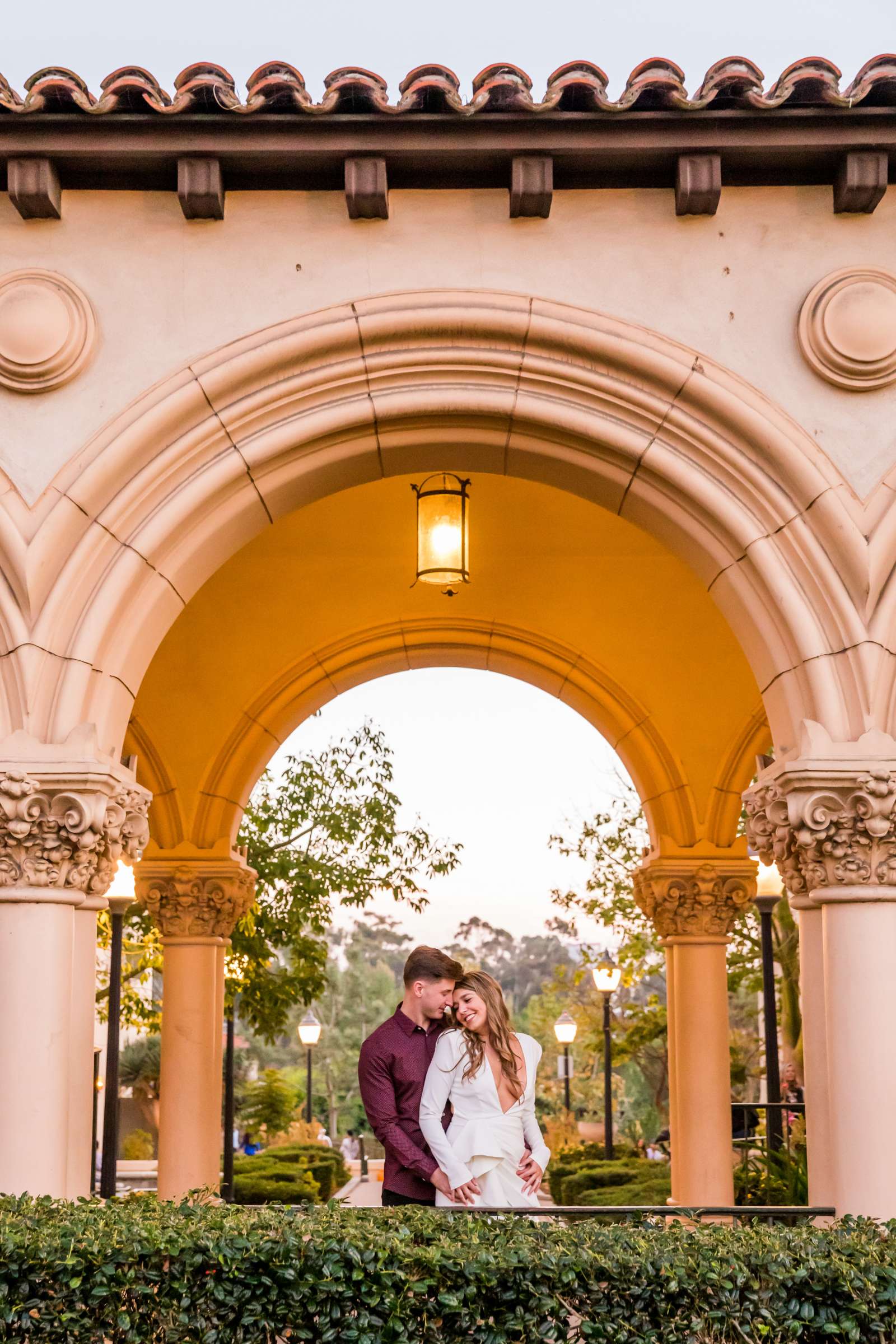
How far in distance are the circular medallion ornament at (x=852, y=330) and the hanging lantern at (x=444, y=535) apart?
222cm

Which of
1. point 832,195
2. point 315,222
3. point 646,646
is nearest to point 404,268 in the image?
point 315,222

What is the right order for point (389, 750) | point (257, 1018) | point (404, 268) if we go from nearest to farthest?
point (404, 268)
point (257, 1018)
point (389, 750)

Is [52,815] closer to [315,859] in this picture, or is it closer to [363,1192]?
[315,859]

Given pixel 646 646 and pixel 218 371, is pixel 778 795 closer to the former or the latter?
pixel 218 371

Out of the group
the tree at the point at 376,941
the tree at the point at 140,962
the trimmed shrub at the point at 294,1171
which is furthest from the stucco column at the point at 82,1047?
the tree at the point at 376,941

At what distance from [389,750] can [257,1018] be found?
12.7ft

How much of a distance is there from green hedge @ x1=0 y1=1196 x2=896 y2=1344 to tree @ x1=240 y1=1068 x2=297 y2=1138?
82.7 ft

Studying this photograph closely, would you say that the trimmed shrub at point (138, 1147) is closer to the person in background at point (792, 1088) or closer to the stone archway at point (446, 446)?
the person in background at point (792, 1088)

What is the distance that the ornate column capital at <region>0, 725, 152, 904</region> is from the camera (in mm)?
5301

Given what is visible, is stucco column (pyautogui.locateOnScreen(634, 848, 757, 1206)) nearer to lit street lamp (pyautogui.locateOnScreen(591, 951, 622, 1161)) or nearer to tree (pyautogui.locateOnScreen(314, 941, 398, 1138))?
lit street lamp (pyautogui.locateOnScreen(591, 951, 622, 1161))

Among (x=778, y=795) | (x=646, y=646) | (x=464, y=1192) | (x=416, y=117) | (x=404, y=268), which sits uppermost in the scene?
(x=416, y=117)

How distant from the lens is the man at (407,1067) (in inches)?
219

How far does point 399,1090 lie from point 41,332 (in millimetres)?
3640

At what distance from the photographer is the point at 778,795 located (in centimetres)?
551
